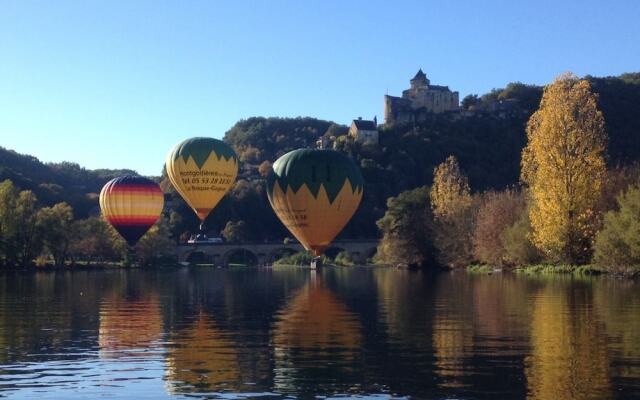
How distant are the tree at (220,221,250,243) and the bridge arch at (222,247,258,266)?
261 centimetres

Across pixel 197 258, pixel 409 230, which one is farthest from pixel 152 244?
pixel 409 230

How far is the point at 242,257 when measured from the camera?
175750 mm

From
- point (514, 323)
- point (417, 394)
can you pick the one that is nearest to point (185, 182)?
point (514, 323)

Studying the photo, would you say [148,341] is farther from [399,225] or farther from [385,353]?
[399,225]

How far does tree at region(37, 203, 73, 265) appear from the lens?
107 m

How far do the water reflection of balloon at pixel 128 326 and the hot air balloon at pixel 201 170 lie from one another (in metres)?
24.0

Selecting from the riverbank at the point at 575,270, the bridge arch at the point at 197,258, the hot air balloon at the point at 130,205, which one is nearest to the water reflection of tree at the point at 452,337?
the riverbank at the point at 575,270

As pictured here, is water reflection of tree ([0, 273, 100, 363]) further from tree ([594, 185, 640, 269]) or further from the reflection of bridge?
the reflection of bridge

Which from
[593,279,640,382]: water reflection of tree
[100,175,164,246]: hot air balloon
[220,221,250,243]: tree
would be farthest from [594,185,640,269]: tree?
[220,221,250,243]: tree

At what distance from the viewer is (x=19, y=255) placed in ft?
346

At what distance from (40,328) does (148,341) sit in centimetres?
624

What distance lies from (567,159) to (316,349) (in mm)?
44408

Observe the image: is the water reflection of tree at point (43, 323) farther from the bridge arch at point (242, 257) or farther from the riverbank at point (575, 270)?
the bridge arch at point (242, 257)

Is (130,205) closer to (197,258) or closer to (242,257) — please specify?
(197,258)
